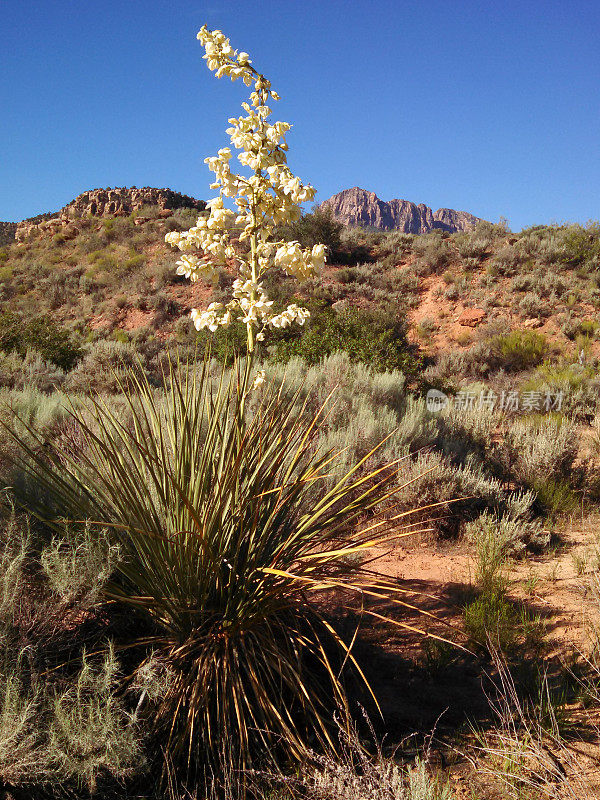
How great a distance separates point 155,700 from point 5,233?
38.2m

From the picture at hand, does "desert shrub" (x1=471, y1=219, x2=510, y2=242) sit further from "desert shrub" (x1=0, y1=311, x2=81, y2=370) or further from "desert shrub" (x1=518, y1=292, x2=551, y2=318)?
"desert shrub" (x1=0, y1=311, x2=81, y2=370)

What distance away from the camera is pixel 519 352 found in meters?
13.6

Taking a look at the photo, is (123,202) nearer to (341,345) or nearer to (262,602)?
(341,345)

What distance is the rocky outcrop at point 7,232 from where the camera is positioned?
107ft

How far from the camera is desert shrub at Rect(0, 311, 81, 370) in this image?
11.2 meters

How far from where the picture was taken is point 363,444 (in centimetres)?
564

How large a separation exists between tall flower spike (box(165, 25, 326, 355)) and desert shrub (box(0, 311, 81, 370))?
370 inches

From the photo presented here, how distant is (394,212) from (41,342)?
9099cm

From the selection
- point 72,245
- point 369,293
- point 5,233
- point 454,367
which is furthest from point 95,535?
point 5,233

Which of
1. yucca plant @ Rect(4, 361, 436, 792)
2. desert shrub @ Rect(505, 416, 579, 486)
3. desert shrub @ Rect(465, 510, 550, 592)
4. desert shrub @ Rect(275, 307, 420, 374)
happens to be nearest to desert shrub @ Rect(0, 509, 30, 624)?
→ yucca plant @ Rect(4, 361, 436, 792)

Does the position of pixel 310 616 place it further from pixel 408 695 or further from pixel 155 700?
pixel 155 700

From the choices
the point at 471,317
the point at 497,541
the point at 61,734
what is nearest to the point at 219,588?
the point at 61,734

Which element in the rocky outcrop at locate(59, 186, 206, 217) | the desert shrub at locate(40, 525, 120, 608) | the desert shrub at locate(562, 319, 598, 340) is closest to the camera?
the desert shrub at locate(40, 525, 120, 608)

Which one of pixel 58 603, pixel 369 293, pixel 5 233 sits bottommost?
pixel 58 603
